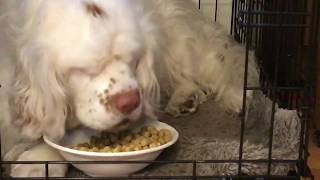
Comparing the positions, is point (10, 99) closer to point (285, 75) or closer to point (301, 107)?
point (301, 107)

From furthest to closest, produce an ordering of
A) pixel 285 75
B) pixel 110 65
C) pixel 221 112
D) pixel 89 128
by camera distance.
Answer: pixel 285 75 < pixel 221 112 < pixel 89 128 < pixel 110 65

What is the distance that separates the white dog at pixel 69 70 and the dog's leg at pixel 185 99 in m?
0.16

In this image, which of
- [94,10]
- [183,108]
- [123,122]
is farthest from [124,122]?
[183,108]

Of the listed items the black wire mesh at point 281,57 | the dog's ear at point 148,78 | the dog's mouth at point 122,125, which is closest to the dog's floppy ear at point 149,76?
the dog's ear at point 148,78

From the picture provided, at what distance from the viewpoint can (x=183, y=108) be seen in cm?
177

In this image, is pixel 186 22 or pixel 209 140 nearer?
pixel 209 140

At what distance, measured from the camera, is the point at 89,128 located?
4.82 ft

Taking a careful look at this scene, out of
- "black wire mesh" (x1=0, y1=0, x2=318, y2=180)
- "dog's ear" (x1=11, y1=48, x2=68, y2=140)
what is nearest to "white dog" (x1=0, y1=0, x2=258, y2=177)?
"dog's ear" (x1=11, y1=48, x2=68, y2=140)

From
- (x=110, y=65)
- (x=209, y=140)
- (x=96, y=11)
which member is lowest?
(x=209, y=140)

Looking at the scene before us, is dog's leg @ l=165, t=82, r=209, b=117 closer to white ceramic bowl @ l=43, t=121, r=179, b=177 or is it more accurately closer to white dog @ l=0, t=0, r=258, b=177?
white dog @ l=0, t=0, r=258, b=177

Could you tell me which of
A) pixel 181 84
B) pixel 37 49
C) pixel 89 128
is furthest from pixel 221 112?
pixel 37 49

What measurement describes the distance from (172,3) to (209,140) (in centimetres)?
48

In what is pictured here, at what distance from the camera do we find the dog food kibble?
1.41 meters

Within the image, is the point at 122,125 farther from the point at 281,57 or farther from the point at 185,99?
the point at 281,57
